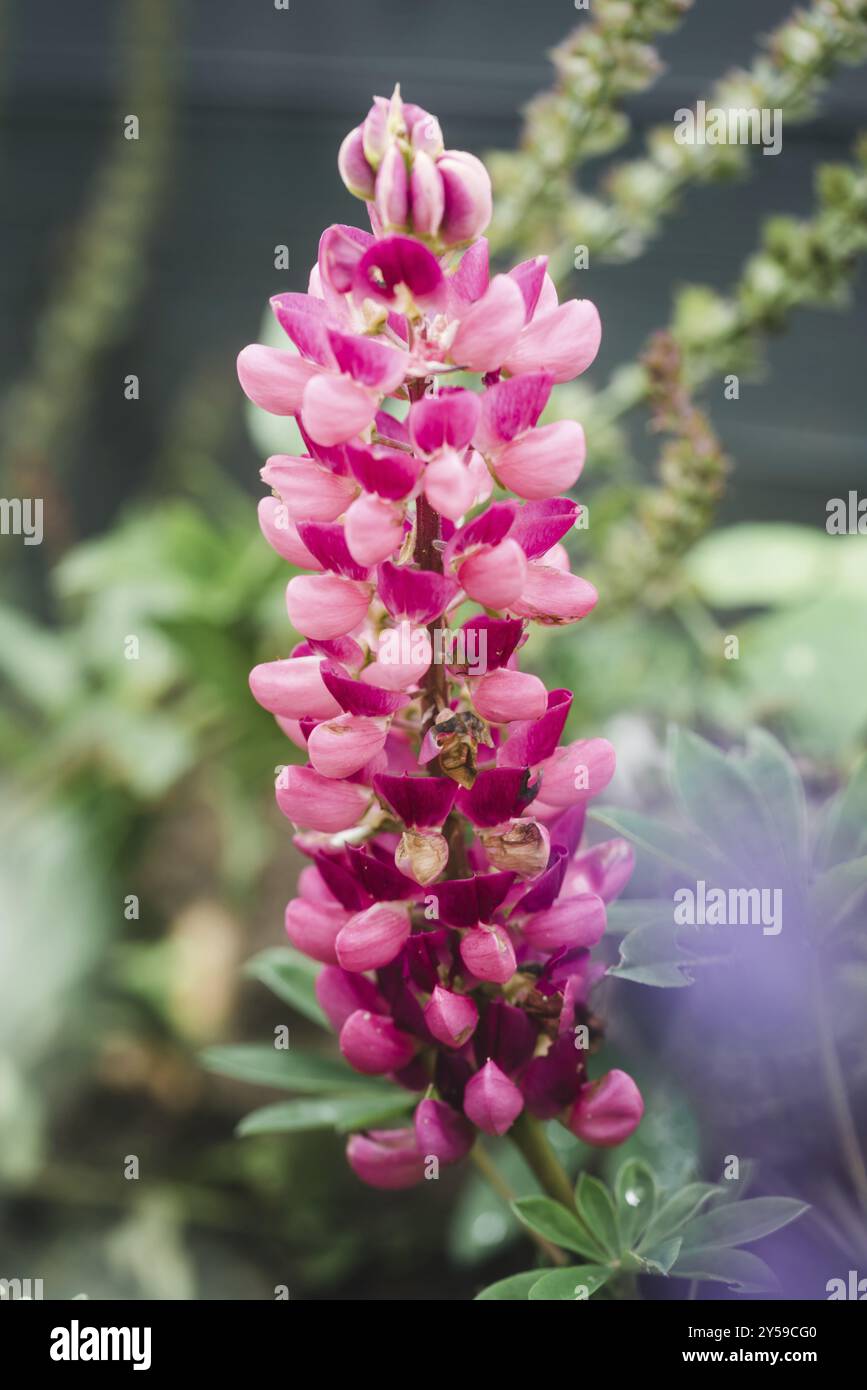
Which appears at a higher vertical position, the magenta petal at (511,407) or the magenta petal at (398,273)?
the magenta petal at (398,273)

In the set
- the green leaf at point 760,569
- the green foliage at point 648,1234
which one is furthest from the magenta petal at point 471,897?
the green leaf at point 760,569

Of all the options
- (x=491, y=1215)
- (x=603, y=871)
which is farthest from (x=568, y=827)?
(x=491, y=1215)

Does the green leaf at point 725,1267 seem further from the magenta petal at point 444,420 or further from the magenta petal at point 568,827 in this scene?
the magenta petal at point 444,420

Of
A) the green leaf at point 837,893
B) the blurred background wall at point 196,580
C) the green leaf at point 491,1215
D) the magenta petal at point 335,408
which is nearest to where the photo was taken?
the magenta petal at point 335,408

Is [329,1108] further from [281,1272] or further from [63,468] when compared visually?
[63,468]

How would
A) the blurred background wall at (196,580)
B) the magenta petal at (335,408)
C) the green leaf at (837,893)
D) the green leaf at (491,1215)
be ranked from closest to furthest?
1. the magenta petal at (335,408)
2. the green leaf at (837,893)
3. the green leaf at (491,1215)
4. the blurred background wall at (196,580)

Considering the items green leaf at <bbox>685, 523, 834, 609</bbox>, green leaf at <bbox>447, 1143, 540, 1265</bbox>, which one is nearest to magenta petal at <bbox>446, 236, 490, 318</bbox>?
green leaf at <bbox>447, 1143, 540, 1265</bbox>
